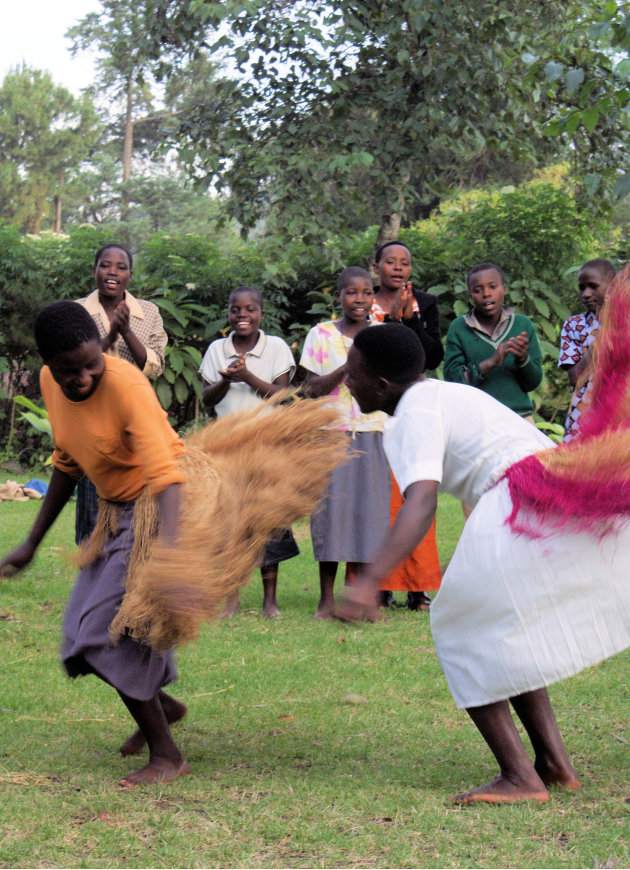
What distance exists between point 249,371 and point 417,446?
11.2 feet

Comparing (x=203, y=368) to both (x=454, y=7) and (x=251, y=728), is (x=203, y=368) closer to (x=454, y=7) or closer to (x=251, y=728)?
(x=251, y=728)

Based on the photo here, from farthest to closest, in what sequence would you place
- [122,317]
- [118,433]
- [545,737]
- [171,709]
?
1. [122,317]
2. [171,709]
3. [118,433]
4. [545,737]

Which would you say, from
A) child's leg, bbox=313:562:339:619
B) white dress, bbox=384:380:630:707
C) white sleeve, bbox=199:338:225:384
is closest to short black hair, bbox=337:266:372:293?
white sleeve, bbox=199:338:225:384

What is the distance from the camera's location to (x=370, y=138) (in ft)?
33.7

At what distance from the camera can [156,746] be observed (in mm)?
3771

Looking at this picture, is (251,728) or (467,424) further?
(251,728)

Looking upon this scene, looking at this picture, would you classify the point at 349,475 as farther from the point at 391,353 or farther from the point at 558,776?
the point at 558,776

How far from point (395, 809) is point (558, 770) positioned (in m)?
0.65

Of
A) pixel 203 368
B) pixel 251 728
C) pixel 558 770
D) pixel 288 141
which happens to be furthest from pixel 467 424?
pixel 288 141

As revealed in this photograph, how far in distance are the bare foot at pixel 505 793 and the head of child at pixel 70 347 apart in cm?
204

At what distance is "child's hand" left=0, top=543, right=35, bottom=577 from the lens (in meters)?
4.02

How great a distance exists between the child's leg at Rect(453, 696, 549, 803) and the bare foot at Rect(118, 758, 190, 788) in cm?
107

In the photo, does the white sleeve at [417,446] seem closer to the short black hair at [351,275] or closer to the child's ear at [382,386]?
the child's ear at [382,386]

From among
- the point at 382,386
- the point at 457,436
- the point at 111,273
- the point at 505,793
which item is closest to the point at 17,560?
the point at 382,386
